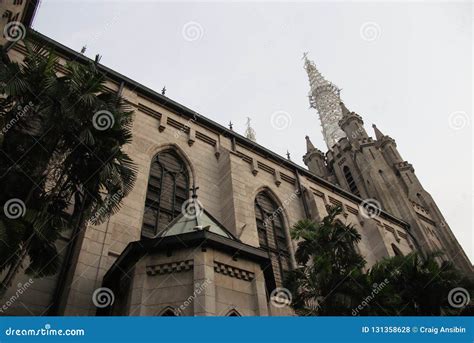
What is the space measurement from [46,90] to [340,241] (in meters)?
9.49

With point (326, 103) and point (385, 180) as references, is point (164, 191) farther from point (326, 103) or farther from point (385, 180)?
point (326, 103)

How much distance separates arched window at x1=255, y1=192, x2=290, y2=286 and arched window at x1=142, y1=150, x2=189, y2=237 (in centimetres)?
413

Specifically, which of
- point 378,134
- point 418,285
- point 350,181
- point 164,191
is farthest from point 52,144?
point 378,134

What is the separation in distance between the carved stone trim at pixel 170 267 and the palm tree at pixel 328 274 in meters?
3.98

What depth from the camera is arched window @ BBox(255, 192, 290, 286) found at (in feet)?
56.4

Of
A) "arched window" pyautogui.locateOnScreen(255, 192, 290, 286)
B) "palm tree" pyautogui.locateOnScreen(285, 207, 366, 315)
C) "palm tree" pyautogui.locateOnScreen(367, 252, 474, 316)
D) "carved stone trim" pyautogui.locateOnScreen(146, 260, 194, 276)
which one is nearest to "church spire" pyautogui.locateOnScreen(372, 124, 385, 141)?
"arched window" pyautogui.locateOnScreen(255, 192, 290, 286)

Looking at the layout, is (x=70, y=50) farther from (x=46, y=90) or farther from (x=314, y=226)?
(x=314, y=226)

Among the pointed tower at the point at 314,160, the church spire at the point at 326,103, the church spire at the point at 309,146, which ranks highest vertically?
the church spire at the point at 326,103

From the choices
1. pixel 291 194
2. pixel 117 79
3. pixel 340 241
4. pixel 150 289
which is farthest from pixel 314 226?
pixel 117 79

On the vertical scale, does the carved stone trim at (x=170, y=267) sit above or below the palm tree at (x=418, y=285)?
below

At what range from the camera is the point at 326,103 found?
2598 inches

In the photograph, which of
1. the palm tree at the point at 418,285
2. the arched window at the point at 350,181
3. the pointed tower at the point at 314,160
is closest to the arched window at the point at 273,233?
the palm tree at the point at 418,285

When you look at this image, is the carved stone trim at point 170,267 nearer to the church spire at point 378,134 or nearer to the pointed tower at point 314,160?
the pointed tower at point 314,160

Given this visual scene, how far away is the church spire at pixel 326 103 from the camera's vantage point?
5881 centimetres
